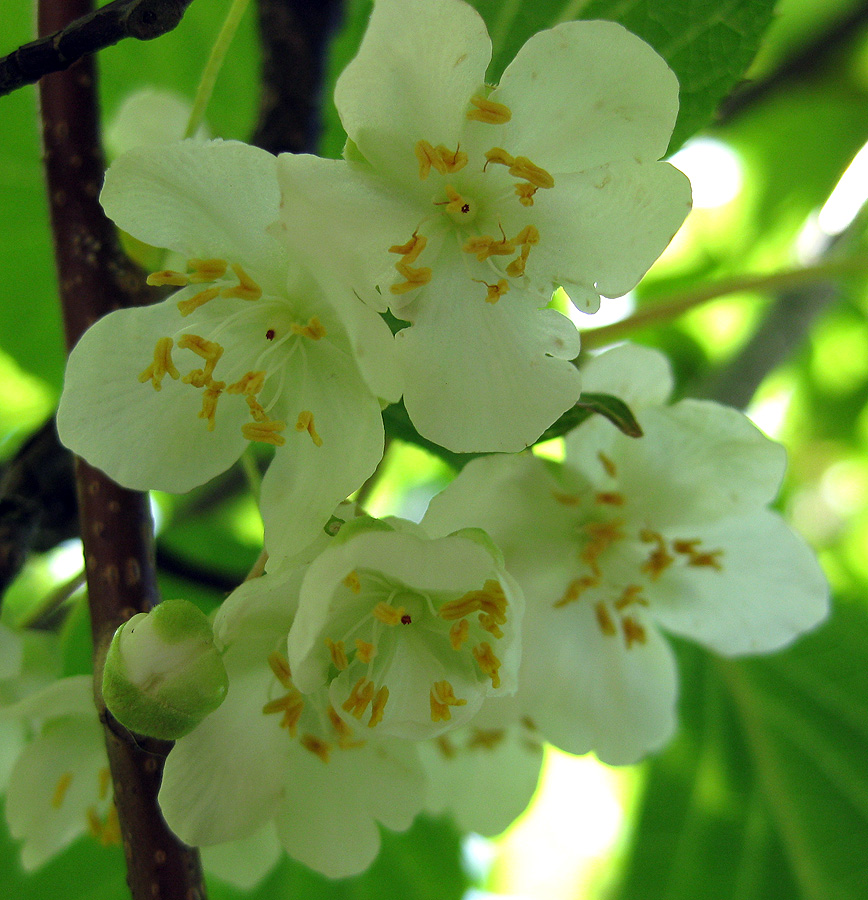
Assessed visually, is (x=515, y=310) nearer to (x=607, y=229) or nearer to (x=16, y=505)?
(x=607, y=229)

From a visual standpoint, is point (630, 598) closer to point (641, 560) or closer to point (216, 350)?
point (641, 560)

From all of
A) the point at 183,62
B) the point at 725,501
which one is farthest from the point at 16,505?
the point at 183,62

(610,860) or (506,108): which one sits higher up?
(506,108)

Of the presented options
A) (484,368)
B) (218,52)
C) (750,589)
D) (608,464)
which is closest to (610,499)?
(608,464)

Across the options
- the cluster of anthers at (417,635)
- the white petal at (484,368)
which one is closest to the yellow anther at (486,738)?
the cluster of anthers at (417,635)

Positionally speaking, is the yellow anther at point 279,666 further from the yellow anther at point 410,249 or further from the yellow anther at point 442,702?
the yellow anther at point 410,249

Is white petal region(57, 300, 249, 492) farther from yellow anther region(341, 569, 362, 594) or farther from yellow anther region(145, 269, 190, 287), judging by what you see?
yellow anther region(341, 569, 362, 594)
